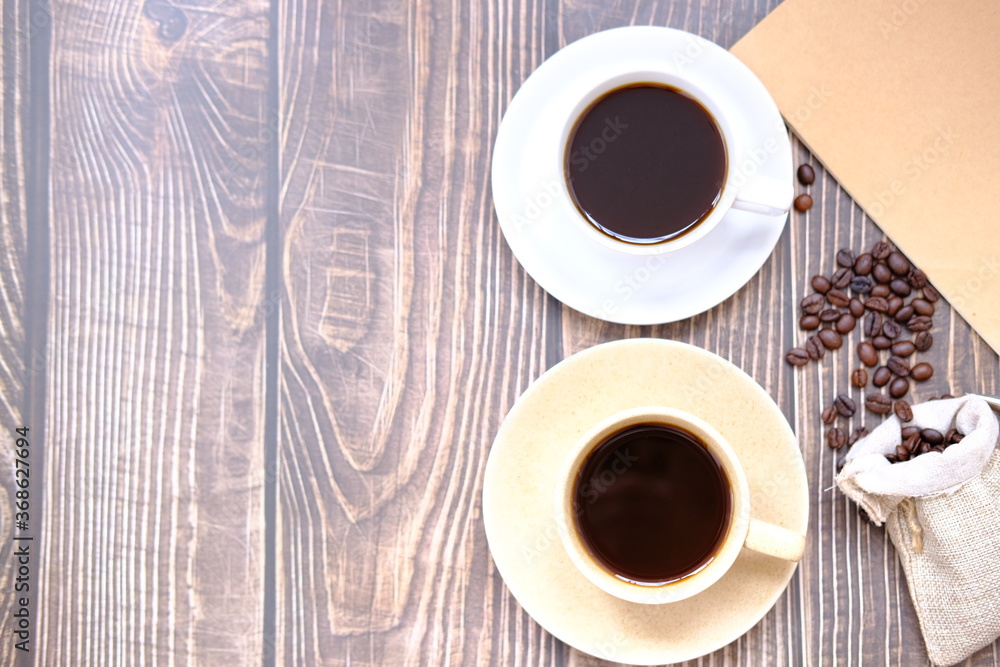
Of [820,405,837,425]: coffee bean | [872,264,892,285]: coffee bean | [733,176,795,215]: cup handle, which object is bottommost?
[820,405,837,425]: coffee bean

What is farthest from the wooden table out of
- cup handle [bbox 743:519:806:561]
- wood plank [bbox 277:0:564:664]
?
cup handle [bbox 743:519:806:561]

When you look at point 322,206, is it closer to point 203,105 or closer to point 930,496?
point 203,105

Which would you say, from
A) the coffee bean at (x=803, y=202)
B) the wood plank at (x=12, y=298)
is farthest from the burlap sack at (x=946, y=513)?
the wood plank at (x=12, y=298)

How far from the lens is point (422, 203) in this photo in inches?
46.9

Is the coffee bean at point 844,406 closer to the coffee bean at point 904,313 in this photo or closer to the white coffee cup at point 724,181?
the coffee bean at point 904,313

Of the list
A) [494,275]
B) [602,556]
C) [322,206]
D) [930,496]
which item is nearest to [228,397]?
[322,206]

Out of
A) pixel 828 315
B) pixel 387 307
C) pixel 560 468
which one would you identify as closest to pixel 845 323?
pixel 828 315

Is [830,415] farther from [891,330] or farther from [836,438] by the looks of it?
[891,330]

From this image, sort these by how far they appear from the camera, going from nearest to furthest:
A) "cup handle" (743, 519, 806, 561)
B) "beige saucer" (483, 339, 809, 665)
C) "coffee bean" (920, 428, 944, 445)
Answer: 1. "cup handle" (743, 519, 806, 561)
2. "beige saucer" (483, 339, 809, 665)
3. "coffee bean" (920, 428, 944, 445)

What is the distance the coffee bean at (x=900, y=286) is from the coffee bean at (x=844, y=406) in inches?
7.0

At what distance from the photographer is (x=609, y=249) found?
3.59 feet

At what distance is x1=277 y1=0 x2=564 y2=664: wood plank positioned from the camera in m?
1.18

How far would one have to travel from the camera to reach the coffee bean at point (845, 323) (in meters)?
1.17

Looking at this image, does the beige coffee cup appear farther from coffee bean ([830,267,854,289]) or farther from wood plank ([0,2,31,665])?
wood plank ([0,2,31,665])
